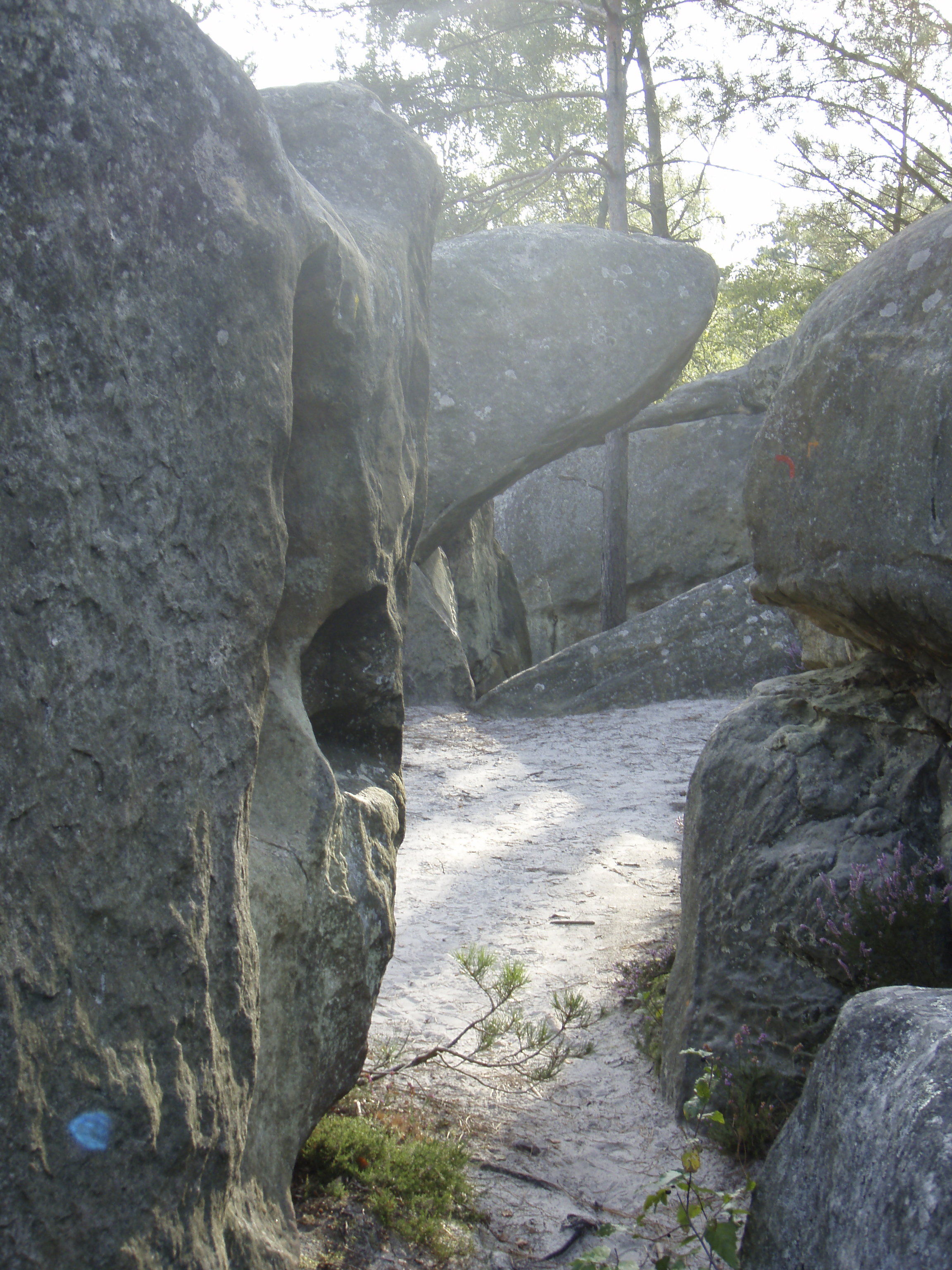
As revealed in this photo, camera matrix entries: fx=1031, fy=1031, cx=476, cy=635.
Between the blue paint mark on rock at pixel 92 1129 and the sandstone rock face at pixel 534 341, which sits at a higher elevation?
the sandstone rock face at pixel 534 341

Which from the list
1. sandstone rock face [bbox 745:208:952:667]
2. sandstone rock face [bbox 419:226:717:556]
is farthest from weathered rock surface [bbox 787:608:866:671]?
sandstone rock face [bbox 419:226:717:556]

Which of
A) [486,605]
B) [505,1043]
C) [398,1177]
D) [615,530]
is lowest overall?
[505,1043]

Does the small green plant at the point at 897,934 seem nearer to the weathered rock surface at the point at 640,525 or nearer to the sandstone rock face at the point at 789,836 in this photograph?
the sandstone rock face at the point at 789,836

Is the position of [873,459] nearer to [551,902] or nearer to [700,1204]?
[700,1204]

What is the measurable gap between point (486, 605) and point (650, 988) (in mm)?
8295

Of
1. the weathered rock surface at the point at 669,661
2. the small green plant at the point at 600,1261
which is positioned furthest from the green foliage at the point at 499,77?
the small green plant at the point at 600,1261

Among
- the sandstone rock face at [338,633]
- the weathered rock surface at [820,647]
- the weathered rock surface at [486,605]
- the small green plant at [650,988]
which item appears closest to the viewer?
the sandstone rock face at [338,633]

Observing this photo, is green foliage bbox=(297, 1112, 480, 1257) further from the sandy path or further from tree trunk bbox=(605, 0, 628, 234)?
tree trunk bbox=(605, 0, 628, 234)

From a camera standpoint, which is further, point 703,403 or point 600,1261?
point 703,403

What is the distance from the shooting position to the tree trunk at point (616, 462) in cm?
1177

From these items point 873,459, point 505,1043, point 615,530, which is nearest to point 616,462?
point 615,530

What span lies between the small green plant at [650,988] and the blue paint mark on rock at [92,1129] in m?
2.22

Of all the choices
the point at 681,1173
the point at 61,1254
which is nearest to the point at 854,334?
the point at 681,1173

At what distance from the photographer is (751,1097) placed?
9.36 ft
